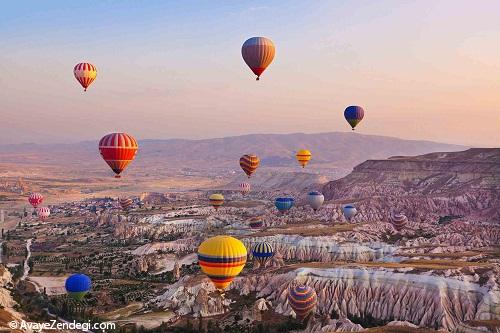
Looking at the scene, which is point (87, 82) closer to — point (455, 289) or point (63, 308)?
→ point (63, 308)

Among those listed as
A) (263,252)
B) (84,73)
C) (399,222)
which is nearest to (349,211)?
(399,222)

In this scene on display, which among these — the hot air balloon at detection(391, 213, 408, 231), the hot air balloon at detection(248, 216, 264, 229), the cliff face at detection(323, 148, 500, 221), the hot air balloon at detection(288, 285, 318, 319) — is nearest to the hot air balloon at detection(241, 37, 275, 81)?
the hot air balloon at detection(288, 285, 318, 319)

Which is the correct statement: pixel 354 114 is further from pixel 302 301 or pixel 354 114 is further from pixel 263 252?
pixel 302 301

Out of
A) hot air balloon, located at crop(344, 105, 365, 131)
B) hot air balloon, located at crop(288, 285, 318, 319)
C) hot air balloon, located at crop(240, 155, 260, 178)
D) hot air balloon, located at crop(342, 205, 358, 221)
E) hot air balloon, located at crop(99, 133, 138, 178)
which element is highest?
hot air balloon, located at crop(344, 105, 365, 131)

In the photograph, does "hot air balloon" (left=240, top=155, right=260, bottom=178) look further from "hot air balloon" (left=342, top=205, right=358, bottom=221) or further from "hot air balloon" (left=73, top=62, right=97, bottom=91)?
"hot air balloon" (left=73, top=62, right=97, bottom=91)

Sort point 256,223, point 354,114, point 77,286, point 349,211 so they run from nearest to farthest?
point 77,286 → point 354,114 → point 256,223 → point 349,211

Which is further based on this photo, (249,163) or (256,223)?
(256,223)

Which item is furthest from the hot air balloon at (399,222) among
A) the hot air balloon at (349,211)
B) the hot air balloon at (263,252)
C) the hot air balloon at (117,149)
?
the hot air balloon at (117,149)
